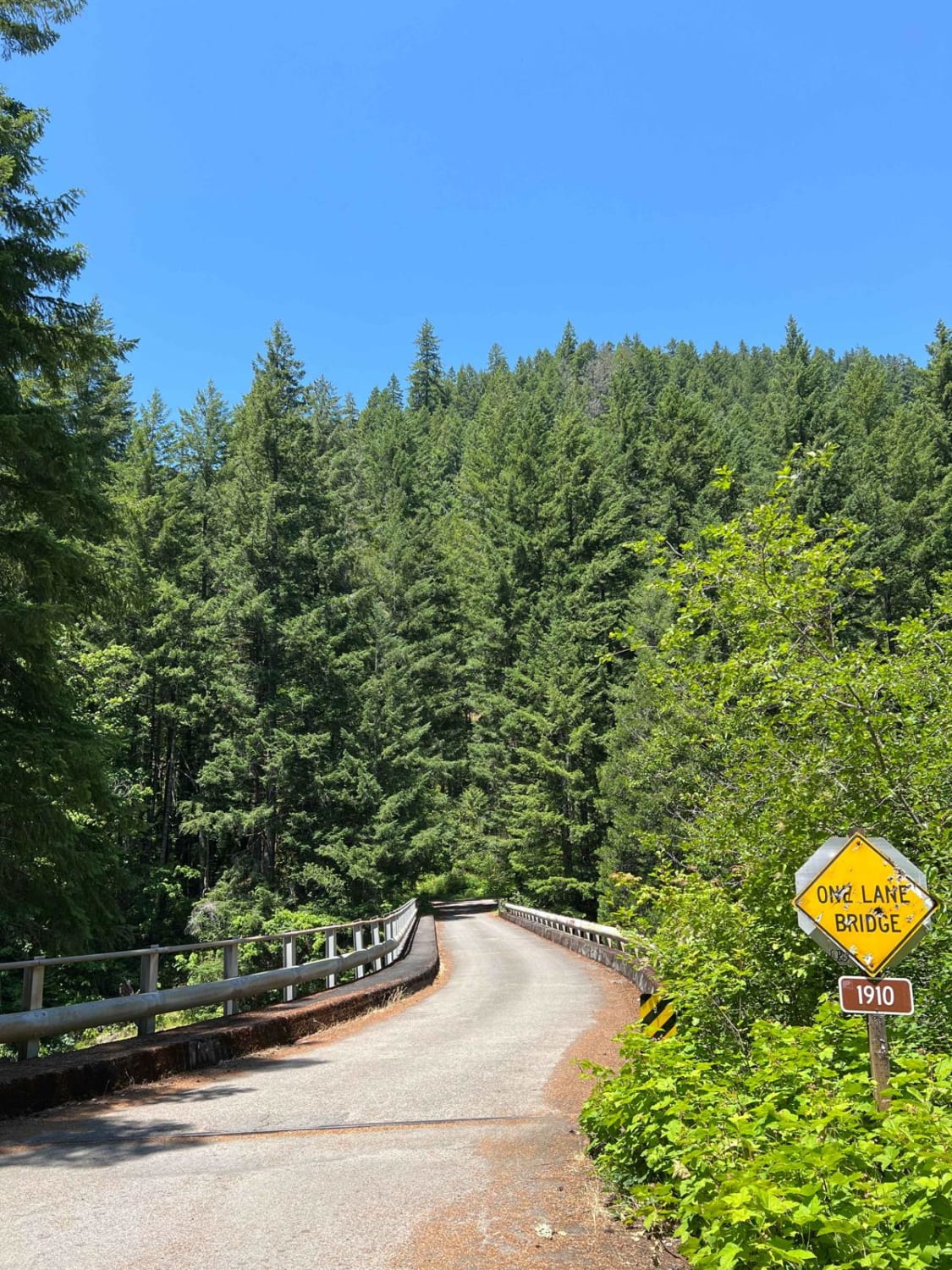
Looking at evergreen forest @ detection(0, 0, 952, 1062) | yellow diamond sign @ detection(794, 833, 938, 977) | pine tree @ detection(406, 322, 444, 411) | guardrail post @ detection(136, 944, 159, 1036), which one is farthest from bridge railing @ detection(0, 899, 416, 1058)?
pine tree @ detection(406, 322, 444, 411)

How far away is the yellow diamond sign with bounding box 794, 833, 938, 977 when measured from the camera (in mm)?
4273

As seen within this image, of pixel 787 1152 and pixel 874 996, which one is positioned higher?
pixel 874 996

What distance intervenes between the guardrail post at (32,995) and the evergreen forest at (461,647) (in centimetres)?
375

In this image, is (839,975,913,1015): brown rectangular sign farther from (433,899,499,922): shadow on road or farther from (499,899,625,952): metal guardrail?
(433,899,499,922): shadow on road

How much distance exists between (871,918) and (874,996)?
1.24 feet

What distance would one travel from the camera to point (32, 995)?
7.44 meters

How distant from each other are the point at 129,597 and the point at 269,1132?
305 inches

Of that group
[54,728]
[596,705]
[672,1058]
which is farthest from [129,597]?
[596,705]

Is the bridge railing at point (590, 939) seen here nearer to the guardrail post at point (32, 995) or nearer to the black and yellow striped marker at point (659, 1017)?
the black and yellow striped marker at point (659, 1017)

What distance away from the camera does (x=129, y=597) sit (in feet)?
39.1

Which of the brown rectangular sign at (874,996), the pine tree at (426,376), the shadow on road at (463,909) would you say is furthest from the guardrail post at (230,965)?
the pine tree at (426,376)

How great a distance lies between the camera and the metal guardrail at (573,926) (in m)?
20.9

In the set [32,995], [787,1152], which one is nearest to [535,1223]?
[787,1152]

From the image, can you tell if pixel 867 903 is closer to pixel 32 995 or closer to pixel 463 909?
pixel 32 995
